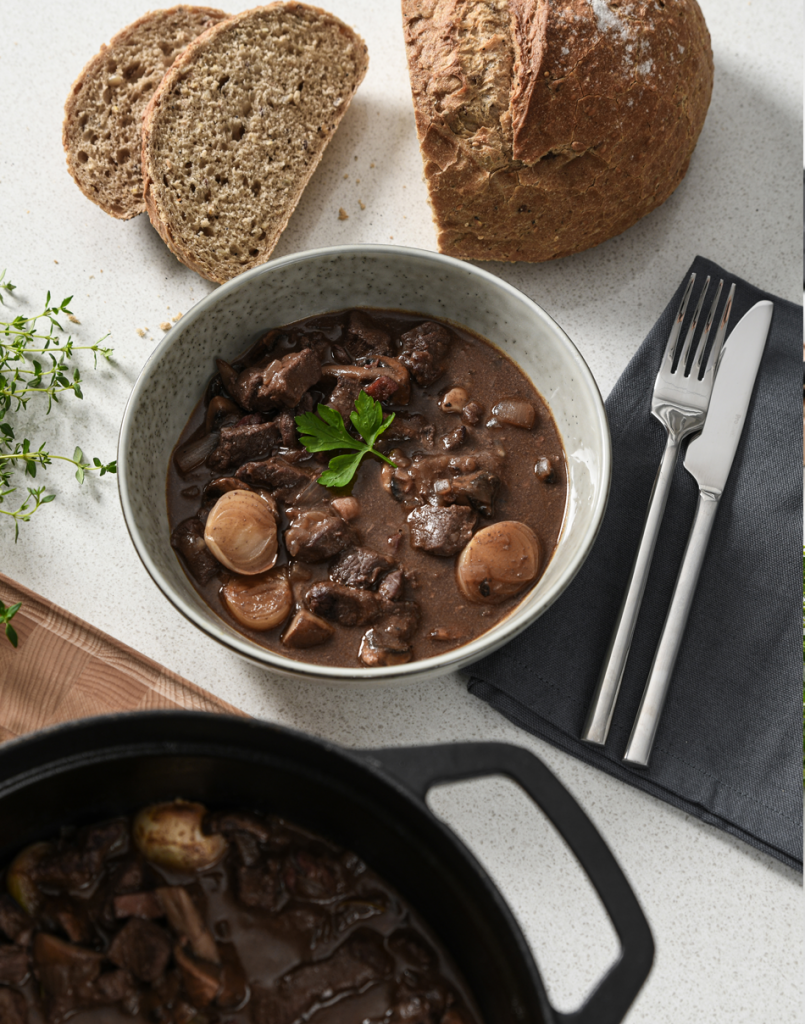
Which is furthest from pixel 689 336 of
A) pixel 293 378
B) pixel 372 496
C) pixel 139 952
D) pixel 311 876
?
pixel 139 952

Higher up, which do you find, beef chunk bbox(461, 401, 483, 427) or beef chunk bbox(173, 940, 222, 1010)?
beef chunk bbox(461, 401, 483, 427)

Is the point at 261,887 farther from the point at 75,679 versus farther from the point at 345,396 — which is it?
the point at 345,396

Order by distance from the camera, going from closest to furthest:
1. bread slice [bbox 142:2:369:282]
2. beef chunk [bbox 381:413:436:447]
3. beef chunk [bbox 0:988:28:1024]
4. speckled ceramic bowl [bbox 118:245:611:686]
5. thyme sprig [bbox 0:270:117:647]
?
1. beef chunk [bbox 0:988:28:1024]
2. speckled ceramic bowl [bbox 118:245:611:686]
3. beef chunk [bbox 381:413:436:447]
4. thyme sprig [bbox 0:270:117:647]
5. bread slice [bbox 142:2:369:282]

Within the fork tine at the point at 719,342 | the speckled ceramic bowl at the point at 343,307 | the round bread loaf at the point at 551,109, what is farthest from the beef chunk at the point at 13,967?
the fork tine at the point at 719,342

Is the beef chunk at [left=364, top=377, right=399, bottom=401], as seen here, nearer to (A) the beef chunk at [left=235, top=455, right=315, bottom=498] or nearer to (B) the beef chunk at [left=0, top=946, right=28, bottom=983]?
(A) the beef chunk at [left=235, top=455, right=315, bottom=498]

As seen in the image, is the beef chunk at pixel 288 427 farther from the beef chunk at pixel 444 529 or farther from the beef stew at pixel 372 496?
the beef chunk at pixel 444 529

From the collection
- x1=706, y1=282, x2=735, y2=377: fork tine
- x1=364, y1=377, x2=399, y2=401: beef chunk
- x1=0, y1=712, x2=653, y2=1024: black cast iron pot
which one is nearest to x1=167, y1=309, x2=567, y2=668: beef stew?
x1=364, y1=377, x2=399, y2=401: beef chunk

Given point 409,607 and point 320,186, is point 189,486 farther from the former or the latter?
point 320,186

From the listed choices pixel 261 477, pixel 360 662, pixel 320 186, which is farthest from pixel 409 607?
pixel 320 186
